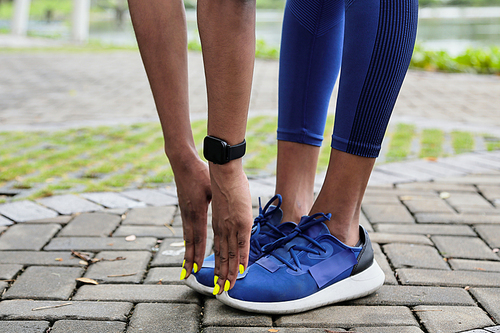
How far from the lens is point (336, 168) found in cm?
126

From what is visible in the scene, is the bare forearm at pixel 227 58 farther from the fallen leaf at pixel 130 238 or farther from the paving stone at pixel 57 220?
the paving stone at pixel 57 220

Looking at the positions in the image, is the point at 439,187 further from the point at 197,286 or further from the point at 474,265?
the point at 197,286

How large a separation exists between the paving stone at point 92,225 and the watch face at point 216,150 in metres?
0.83

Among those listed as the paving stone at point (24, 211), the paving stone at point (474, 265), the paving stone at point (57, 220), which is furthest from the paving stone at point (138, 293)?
the paving stone at point (474, 265)

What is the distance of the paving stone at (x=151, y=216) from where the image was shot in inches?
73.7

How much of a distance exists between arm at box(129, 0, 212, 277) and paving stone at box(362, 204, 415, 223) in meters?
0.96

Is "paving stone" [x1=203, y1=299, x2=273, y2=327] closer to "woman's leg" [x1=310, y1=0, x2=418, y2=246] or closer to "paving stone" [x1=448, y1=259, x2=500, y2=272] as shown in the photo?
"woman's leg" [x1=310, y1=0, x2=418, y2=246]

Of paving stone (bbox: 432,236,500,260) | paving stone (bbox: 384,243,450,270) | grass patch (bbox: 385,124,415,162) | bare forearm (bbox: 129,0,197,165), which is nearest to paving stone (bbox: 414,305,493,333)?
paving stone (bbox: 384,243,450,270)

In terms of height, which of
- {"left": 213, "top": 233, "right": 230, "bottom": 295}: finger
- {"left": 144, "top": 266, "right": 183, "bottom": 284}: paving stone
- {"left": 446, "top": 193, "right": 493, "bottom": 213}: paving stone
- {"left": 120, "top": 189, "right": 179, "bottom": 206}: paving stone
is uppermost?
{"left": 213, "top": 233, "right": 230, "bottom": 295}: finger

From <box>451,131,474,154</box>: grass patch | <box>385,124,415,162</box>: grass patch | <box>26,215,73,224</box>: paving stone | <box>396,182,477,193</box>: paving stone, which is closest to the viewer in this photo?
<box>26,215,73,224</box>: paving stone

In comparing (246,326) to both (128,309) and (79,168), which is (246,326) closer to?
(128,309)

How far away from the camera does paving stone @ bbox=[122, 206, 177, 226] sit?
1.87 metres

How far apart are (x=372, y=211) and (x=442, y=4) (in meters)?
24.0

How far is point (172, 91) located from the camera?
1.16 meters
